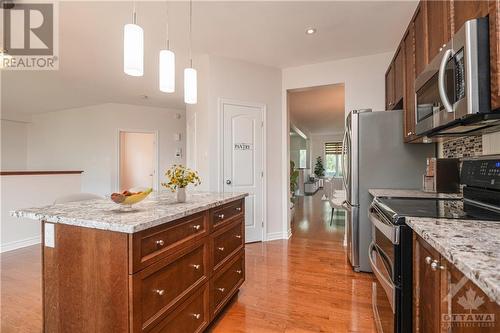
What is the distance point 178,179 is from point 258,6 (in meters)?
1.84

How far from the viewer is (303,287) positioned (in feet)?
7.58

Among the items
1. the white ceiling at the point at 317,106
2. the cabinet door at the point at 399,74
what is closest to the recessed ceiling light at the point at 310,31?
the cabinet door at the point at 399,74

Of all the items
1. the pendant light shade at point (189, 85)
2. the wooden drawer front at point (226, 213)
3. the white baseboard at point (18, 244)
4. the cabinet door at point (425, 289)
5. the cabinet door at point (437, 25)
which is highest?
the cabinet door at point (437, 25)

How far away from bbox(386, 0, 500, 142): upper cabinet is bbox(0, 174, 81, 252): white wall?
496 cm

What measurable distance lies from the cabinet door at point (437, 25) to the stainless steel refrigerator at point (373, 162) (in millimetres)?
903

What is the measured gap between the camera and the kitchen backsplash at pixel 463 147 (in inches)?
70.4

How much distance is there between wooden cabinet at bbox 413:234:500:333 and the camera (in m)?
0.64

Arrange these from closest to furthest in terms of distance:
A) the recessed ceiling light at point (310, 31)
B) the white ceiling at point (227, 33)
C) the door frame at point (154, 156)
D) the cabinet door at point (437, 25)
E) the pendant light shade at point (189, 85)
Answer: the cabinet door at point (437, 25), the pendant light shade at point (189, 85), the white ceiling at point (227, 33), the recessed ceiling light at point (310, 31), the door frame at point (154, 156)

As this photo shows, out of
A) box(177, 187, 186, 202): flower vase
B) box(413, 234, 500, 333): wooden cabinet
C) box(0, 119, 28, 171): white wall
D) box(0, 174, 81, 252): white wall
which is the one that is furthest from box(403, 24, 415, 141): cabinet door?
box(0, 119, 28, 171): white wall

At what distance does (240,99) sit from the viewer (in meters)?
3.59

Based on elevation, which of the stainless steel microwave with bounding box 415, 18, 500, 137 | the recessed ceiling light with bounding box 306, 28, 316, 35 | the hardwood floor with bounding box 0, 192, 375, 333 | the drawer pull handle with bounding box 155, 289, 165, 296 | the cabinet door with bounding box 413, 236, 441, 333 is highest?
the recessed ceiling light with bounding box 306, 28, 316, 35

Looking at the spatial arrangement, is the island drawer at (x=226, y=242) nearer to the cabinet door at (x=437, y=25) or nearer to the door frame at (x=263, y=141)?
the door frame at (x=263, y=141)

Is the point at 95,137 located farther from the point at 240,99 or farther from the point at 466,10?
the point at 466,10

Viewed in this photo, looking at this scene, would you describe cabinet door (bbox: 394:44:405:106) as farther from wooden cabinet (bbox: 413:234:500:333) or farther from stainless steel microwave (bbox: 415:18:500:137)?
wooden cabinet (bbox: 413:234:500:333)
